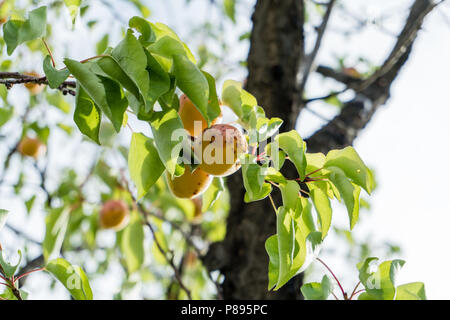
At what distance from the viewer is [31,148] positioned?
7.88ft

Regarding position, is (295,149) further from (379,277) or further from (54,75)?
(54,75)

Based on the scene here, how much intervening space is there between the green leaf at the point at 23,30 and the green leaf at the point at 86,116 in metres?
0.13

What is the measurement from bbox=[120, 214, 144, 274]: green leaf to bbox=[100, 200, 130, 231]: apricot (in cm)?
28

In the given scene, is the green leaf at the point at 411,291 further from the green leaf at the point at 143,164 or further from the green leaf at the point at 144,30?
the green leaf at the point at 144,30

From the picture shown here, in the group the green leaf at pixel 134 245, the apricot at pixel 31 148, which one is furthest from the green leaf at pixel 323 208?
the apricot at pixel 31 148

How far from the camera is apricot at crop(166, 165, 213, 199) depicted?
0.87 metres

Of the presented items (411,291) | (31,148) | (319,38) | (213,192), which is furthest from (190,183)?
(31,148)

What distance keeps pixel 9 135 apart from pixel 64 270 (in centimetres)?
171

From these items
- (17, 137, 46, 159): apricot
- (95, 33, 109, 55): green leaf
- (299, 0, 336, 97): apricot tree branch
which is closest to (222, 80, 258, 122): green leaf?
(299, 0, 336, 97): apricot tree branch

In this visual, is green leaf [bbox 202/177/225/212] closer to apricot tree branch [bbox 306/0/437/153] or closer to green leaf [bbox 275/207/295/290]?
green leaf [bbox 275/207/295/290]

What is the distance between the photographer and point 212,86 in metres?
0.73

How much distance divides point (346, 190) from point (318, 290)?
226 millimetres
